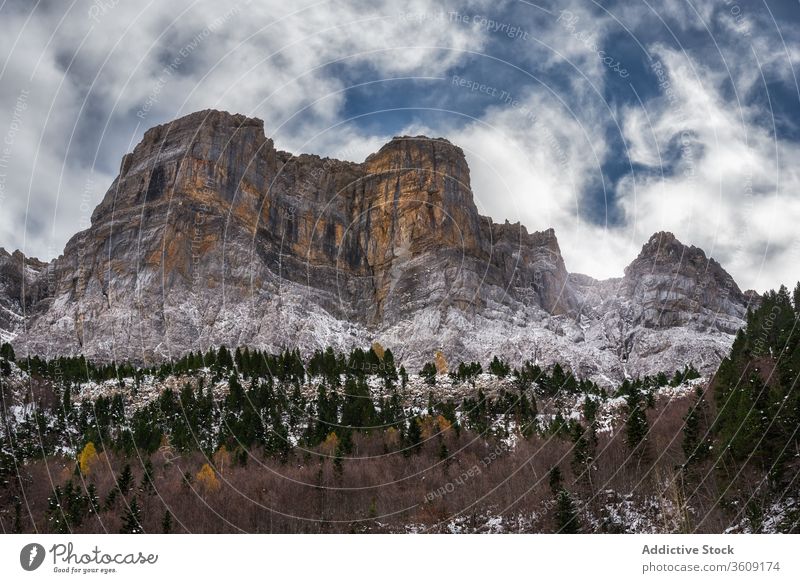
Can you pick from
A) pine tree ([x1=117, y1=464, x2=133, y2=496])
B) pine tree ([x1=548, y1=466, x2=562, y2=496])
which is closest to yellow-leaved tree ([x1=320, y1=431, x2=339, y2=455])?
pine tree ([x1=117, y1=464, x2=133, y2=496])

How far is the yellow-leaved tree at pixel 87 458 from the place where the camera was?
52.0m

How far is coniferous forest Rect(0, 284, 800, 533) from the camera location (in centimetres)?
3195

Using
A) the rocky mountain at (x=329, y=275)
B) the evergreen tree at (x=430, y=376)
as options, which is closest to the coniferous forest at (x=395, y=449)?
the evergreen tree at (x=430, y=376)

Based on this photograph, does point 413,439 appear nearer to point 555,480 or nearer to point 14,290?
point 555,480

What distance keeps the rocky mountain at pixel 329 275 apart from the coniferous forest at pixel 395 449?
44463 mm

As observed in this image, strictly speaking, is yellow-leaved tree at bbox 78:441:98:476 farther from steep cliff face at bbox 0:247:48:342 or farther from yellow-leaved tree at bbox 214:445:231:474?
steep cliff face at bbox 0:247:48:342

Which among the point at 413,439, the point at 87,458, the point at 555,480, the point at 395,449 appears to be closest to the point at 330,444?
the point at 395,449

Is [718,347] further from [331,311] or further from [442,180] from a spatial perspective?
[331,311]

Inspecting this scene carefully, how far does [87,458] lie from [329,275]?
356 ft

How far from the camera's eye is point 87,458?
5447 centimetres

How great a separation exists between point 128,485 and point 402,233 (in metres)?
123

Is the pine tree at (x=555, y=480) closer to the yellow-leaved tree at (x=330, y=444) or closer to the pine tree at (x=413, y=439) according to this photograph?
the pine tree at (x=413, y=439)

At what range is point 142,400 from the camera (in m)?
75.6

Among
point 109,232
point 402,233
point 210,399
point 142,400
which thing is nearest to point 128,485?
point 210,399
